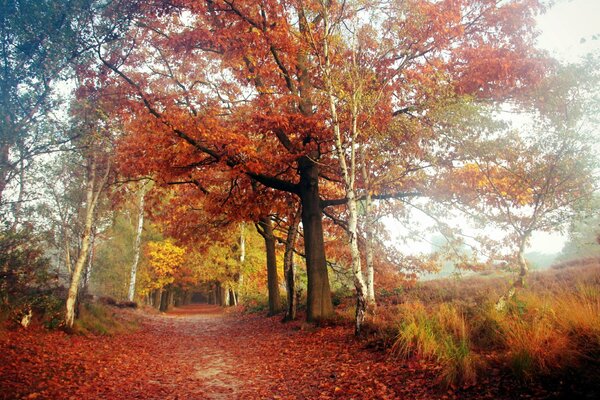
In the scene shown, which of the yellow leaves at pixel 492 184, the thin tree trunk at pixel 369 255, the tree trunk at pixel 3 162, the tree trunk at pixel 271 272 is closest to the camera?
the tree trunk at pixel 3 162

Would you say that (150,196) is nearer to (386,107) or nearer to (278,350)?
(278,350)

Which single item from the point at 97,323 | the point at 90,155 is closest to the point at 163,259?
the point at 97,323

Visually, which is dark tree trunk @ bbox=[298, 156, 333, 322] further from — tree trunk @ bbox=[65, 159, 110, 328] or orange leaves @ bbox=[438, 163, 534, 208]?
tree trunk @ bbox=[65, 159, 110, 328]

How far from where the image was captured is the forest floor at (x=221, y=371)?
5696mm

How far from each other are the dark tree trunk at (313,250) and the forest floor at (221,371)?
2.68ft

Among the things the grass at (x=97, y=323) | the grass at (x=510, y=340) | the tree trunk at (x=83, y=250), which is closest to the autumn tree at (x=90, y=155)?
the tree trunk at (x=83, y=250)

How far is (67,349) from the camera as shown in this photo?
29.3ft

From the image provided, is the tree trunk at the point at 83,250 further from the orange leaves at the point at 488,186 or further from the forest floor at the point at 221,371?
the orange leaves at the point at 488,186

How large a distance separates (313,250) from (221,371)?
529 cm

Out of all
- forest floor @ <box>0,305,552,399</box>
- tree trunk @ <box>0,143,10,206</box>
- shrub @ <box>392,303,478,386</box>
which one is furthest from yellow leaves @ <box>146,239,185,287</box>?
shrub @ <box>392,303,478,386</box>

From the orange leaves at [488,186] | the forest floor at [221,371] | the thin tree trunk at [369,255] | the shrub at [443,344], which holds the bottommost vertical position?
the forest floor at [221,371]

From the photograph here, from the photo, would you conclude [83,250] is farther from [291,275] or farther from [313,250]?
[291,275]

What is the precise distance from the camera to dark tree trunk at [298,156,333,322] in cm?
1219

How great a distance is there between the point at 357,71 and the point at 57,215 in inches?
560
